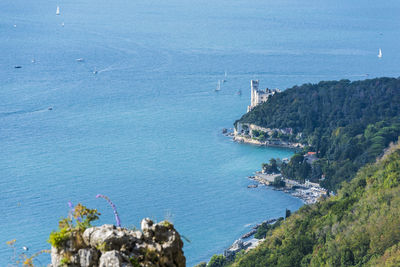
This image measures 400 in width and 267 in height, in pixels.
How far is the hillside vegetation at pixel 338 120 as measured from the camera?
56.4 metres

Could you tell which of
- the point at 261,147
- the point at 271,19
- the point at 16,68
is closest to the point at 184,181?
the point at 261,147

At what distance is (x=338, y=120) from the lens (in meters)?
69.2

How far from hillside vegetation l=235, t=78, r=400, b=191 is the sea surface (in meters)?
3.81

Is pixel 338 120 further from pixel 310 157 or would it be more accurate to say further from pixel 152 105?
pixel 152 105

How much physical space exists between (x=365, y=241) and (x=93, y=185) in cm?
2712

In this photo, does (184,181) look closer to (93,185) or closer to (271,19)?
(93,185)

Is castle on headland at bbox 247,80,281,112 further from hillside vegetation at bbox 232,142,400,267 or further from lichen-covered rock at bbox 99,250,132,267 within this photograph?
lichen-covered rock at bbox 99,250,132,267

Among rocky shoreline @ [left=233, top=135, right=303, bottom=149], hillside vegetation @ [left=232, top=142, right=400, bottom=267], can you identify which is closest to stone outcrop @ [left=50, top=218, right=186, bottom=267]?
hillside vegetation @ [left=232, top=142, right=400, bottom=267]

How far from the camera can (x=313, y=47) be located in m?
111

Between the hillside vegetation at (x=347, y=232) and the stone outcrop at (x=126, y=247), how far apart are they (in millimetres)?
21385

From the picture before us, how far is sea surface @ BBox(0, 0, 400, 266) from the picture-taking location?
49.2 meters

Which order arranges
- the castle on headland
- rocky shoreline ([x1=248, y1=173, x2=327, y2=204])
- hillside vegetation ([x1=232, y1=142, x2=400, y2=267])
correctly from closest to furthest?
1. hillside vegetation ([x1=232, y1=142, x2=400, y2=267])
2. rocky shoreline ([x1=248, y1=173, x2=327, y2=204])
3. the castle on headland

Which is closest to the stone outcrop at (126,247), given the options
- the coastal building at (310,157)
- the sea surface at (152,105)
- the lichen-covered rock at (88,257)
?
the lichen-covered rock at (88,257)

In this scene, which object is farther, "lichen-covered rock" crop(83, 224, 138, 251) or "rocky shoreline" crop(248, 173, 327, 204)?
"rocky shoreline" crop(248, 173, 327, 204)
